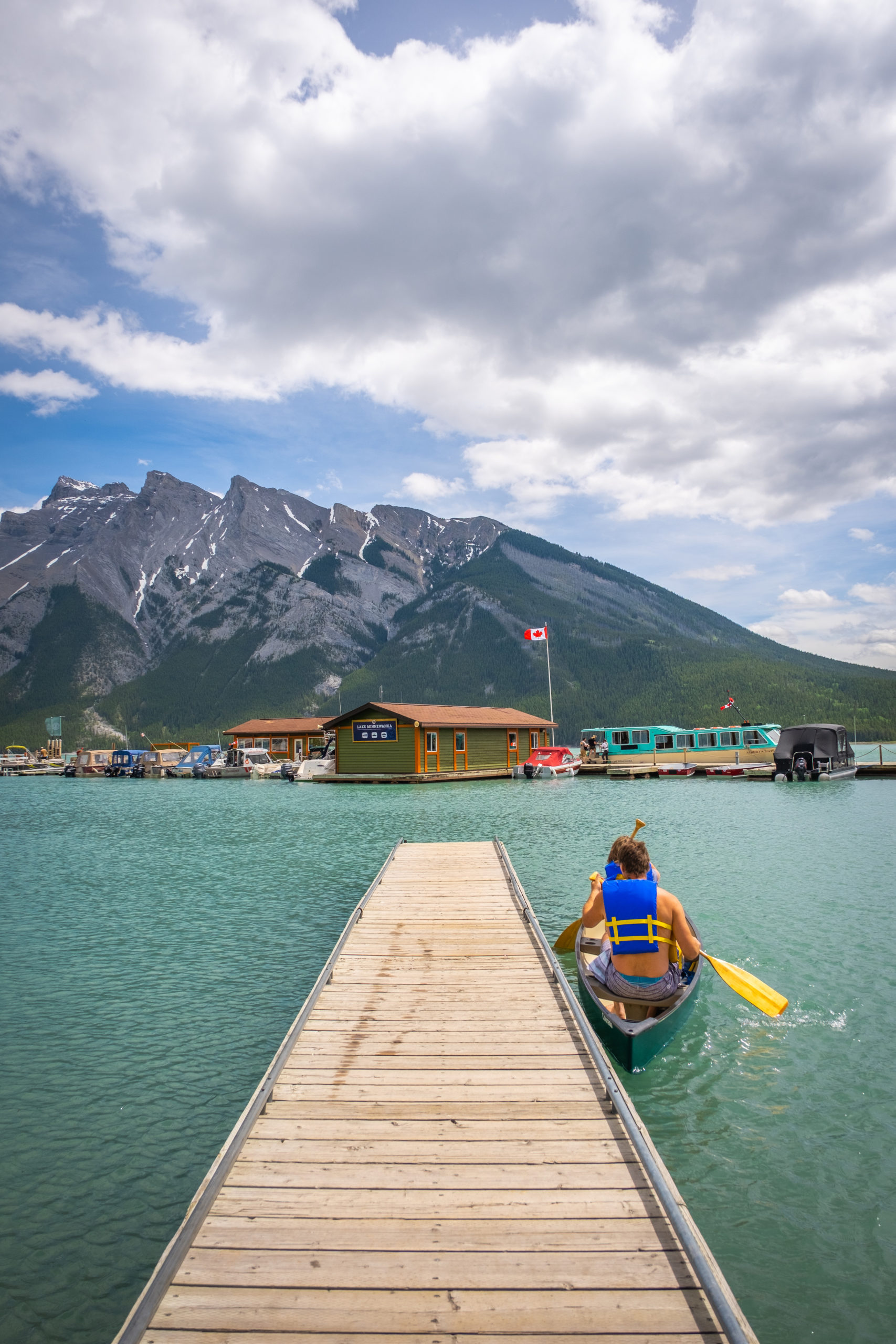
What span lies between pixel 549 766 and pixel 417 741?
11.3 m

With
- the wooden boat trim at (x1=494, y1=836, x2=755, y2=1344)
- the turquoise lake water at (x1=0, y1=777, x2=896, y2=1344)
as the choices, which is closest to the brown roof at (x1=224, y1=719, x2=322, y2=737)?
the turquoise lake water at (x1=0, y1=777, x2=896, y2=1344)

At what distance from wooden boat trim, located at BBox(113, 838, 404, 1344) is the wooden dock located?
13mm

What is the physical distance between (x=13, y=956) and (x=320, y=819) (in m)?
20.0

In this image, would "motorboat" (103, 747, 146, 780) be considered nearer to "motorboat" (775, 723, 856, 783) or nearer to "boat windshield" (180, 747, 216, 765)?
"boat windshield" (180, 747, 216, 765)

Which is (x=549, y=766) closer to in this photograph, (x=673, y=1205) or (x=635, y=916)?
(x=635, y=916)

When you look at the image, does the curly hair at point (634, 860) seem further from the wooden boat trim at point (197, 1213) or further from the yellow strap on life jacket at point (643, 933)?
the wooden boat trim at point (197, 1213)

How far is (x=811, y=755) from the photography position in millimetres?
49875

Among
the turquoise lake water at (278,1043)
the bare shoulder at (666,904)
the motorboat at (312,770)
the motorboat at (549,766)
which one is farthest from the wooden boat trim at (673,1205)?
the motorboat at (312,770)

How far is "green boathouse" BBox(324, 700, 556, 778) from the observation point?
5319cm

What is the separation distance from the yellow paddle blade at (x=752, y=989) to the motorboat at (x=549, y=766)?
4620 centimetres

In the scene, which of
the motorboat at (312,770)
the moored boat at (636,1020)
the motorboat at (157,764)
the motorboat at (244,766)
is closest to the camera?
the moored boat at (636,1020)

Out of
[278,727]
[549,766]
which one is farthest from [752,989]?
[278,727]

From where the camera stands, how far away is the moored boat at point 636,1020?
776cm

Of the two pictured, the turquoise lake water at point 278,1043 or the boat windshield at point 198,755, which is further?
the boat windshield at point 198,755
